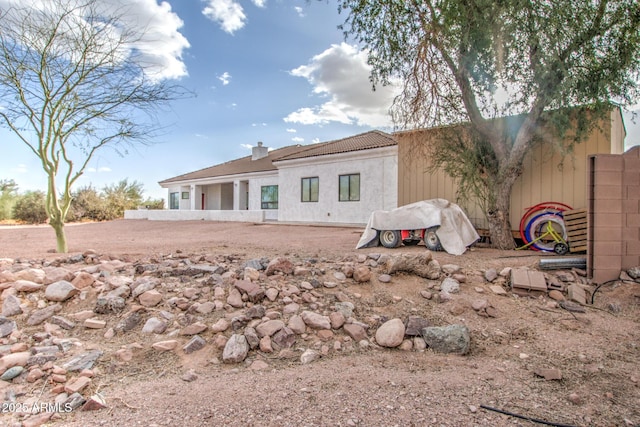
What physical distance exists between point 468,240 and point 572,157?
281 centimetres

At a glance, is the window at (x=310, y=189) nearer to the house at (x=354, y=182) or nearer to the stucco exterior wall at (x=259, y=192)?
the house at (x=354, y=182)

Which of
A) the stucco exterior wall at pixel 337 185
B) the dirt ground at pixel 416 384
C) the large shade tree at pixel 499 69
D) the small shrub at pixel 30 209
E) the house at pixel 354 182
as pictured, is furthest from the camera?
the small shrub at pixel 30 209

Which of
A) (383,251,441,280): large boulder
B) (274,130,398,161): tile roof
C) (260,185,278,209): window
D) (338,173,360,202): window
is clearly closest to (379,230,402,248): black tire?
(383,251,441,280): large boulder

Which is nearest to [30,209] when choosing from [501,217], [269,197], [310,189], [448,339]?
[269,197]

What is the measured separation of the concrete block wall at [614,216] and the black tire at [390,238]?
11.9ft

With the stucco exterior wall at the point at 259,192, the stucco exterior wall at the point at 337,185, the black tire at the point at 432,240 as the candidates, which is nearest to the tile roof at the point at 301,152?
the stucco exterior wall at the point at 337,185

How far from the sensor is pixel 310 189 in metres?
16.9

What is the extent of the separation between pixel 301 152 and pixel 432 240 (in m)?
11.7

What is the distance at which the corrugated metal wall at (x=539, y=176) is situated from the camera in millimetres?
7477

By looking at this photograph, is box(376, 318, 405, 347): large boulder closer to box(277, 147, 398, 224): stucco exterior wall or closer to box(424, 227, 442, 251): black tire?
box(424, 227, 442, 251): black tire

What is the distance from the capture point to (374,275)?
4.79m

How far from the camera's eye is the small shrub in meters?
23.7

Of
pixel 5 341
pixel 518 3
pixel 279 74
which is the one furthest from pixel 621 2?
pixel 5 341

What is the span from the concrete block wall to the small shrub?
29.7 metres
